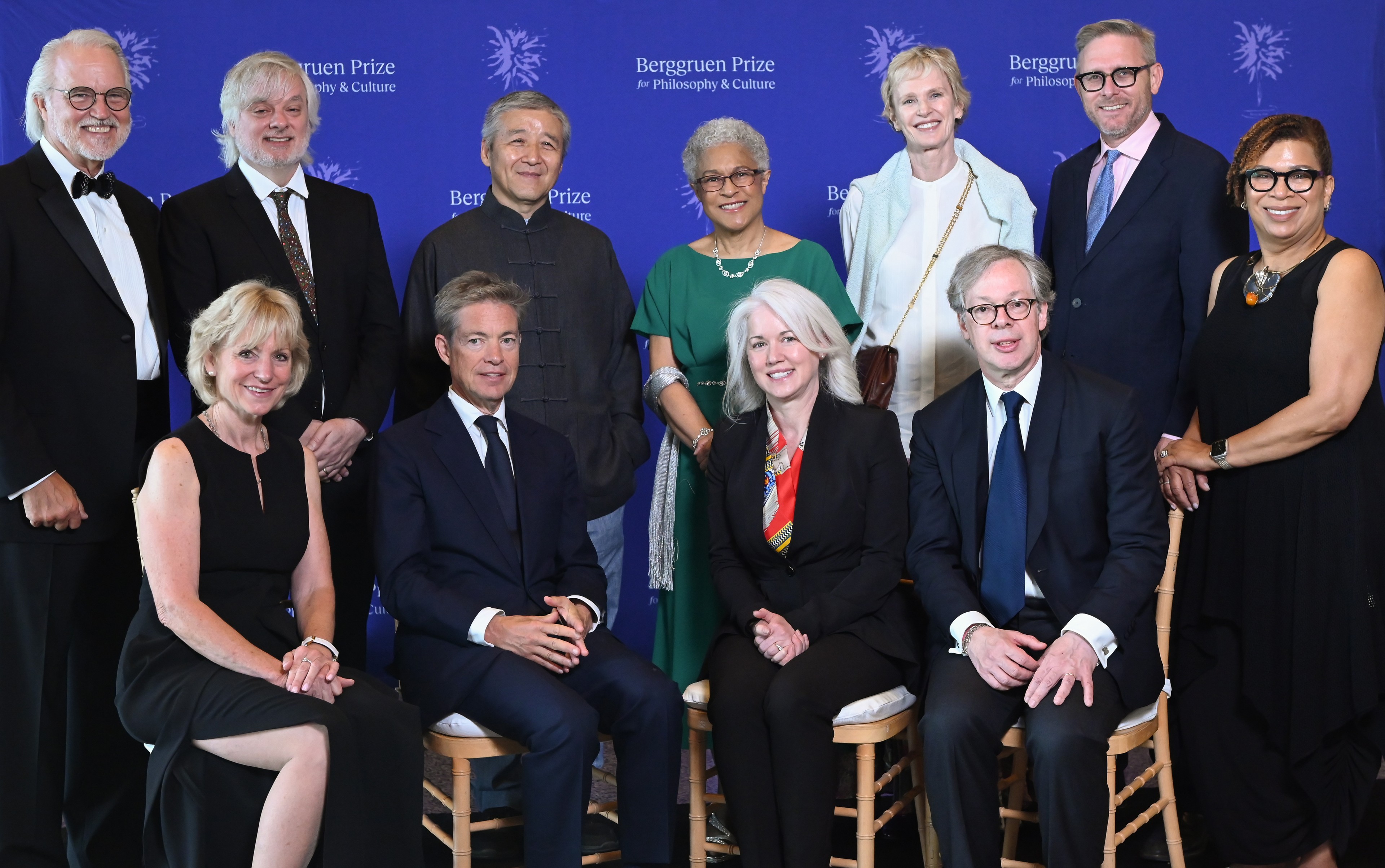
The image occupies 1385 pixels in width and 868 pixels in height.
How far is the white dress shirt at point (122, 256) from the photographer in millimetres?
2762

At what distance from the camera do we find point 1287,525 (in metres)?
2.72

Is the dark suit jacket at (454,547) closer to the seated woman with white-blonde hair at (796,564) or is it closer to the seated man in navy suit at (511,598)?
the seated man in navy suit at (511,598)

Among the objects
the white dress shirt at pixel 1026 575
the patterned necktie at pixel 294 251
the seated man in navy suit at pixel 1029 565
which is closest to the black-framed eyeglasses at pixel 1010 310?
the seated man in navy suit at pixel 1029 565

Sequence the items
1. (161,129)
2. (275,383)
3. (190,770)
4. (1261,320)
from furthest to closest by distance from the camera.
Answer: (161,129), (1261,320), (275,383), (190,770)

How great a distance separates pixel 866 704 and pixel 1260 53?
315cm

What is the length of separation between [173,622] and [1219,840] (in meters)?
2.37

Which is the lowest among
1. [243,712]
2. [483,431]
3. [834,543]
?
[243,712]

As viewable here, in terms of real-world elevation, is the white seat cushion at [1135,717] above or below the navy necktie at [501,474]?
below

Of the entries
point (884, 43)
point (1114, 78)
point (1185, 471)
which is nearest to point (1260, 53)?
point (884, 43)

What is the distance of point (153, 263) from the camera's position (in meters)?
2.89

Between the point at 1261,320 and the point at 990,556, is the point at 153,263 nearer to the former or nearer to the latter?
the point at 990,556

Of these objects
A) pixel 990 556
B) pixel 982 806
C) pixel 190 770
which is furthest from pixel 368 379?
pixel 982 806

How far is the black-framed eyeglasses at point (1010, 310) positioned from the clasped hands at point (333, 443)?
1.50 metres

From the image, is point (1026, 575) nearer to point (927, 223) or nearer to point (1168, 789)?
point (1168, 789)
